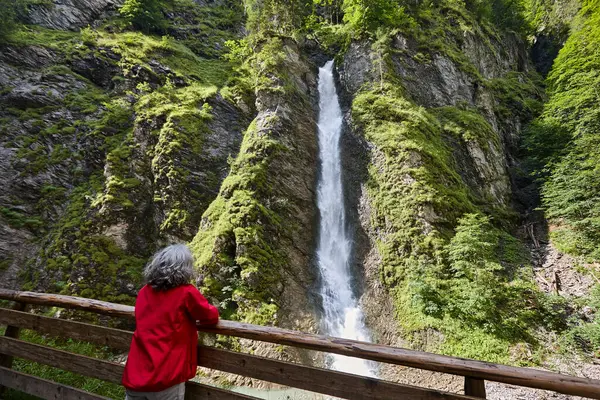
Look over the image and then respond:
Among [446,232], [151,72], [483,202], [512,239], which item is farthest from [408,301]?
[151,72]

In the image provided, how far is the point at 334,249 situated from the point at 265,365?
11.2 meters

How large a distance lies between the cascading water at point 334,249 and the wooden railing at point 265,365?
7680 mm

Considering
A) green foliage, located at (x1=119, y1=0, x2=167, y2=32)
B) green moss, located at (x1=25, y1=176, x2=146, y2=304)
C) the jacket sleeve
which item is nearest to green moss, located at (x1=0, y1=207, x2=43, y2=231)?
green moss, located at (x1=25, y1=176, x2=146, y2=304)

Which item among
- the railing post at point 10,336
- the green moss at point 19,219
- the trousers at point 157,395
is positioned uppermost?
the green moss at point 19,219

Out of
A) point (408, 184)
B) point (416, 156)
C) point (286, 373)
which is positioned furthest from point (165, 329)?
point (416, 156)

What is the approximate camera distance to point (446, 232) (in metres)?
11.7

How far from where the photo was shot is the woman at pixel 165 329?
2.30 m

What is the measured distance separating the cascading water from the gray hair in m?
8.45

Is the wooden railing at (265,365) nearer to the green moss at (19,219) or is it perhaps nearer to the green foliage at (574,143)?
the green moss at (19,219)

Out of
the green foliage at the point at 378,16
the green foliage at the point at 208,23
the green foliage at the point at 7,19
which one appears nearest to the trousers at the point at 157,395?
the green foliage at the point at 378,16

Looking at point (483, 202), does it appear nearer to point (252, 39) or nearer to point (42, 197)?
point (252, 39)

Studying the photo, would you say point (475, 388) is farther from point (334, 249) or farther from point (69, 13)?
point (69, 13)

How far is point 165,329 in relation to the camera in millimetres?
2359

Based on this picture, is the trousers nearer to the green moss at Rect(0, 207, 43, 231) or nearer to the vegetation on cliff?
the vegetation on cliff
